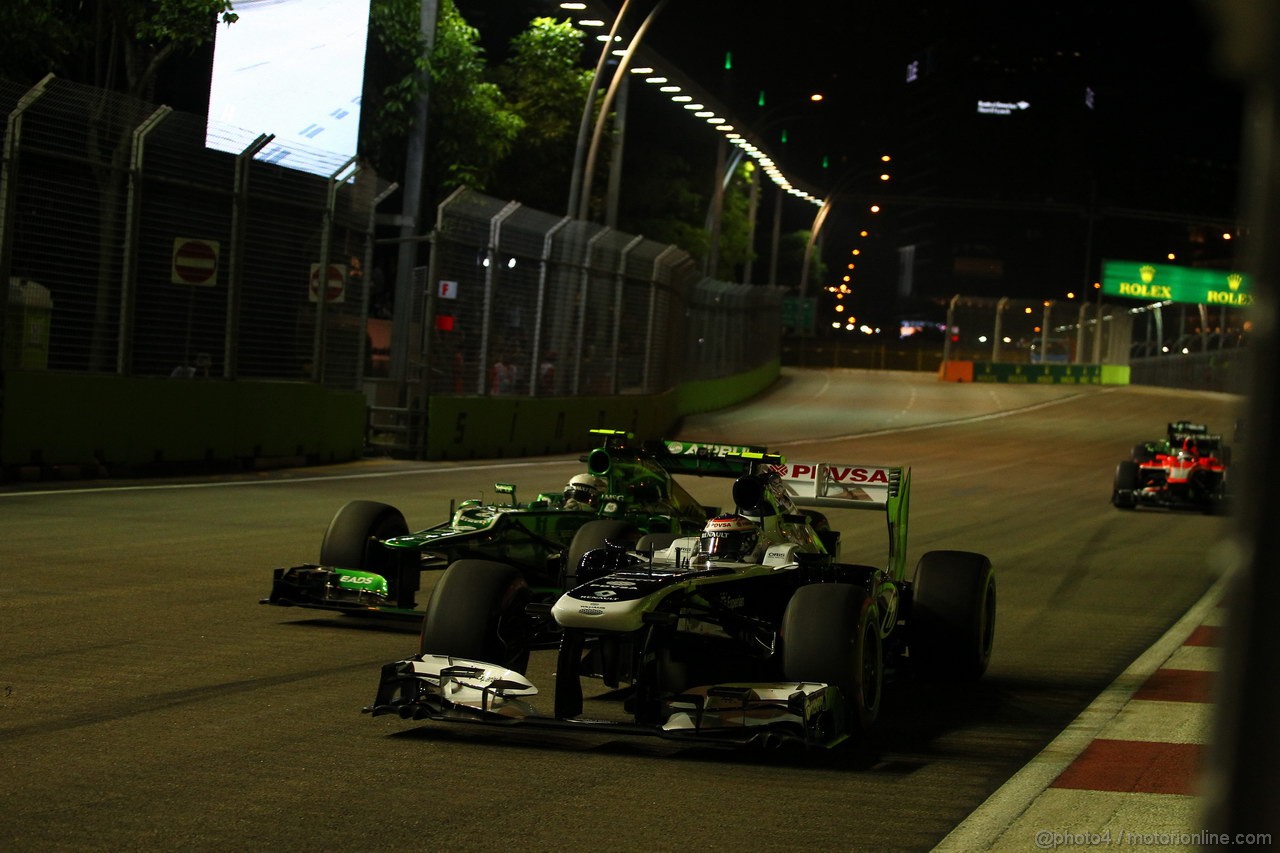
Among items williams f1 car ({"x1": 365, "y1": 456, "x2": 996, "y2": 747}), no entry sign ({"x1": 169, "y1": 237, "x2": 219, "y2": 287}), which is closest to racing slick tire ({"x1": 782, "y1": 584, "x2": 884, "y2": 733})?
williams f1 car ({"x1": 365, "y1": 456, "x2": 996, "y2": 747})

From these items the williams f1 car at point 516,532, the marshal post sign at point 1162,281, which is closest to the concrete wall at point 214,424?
the williams f1 car at point 516,532

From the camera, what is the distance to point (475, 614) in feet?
22.6

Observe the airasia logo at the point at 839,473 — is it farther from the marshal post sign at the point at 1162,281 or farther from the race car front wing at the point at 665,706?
the marshal post sign at the point at 1162,281

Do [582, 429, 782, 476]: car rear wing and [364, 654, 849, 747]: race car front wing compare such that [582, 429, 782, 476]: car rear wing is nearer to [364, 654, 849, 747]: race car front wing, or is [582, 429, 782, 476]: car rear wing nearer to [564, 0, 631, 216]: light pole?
[364, 654, 849, 747]: race car front wing

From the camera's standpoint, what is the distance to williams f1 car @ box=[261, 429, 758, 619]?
30.0ft

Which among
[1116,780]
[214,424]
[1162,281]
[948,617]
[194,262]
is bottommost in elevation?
[1116,780]

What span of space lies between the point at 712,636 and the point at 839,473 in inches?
100.0

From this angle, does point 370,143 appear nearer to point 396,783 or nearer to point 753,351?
point 753,351

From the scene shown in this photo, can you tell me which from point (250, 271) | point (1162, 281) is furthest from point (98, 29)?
point (1162, 281)

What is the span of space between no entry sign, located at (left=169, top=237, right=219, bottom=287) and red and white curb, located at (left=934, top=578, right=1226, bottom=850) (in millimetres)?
14299

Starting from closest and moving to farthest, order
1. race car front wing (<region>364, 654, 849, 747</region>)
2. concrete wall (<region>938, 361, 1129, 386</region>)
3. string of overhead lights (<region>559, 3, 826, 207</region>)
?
race car front wing (<region>364, 654, 849, 747</region>)
string of overhead lights (<region>559, 3, 826, 207</region>)
concrete wall (<region>938, 361, 1129, 386</region>)

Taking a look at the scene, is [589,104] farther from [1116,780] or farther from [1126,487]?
[1116,780]

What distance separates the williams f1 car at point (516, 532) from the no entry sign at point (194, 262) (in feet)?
34.2

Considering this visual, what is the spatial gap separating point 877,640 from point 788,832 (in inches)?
77.7
